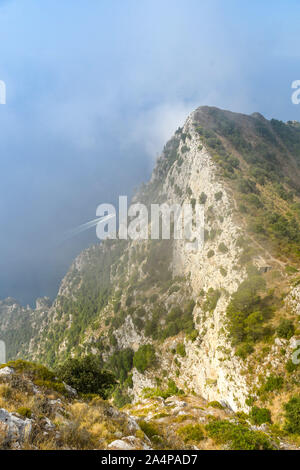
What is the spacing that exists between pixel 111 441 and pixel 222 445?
788 centimetres

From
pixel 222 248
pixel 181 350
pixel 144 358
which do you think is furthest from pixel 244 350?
pixel 144 358

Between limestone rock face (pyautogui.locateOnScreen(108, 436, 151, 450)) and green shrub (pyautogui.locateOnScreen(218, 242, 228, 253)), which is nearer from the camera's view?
limestone rock face (pyautogui.locateOnScreen(108, 436, 151, 450))

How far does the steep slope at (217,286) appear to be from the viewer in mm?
36344

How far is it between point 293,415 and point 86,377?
91.7 ft

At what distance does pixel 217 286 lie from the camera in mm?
55156

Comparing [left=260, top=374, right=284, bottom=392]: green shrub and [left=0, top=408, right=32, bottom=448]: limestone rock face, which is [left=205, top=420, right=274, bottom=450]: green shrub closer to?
[left=0, top=408, right=32, bottom=448]: limestone rock face

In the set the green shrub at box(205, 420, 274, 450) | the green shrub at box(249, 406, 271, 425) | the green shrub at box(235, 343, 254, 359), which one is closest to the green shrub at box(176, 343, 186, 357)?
the green shrub at box(235, 343, 254, 359)

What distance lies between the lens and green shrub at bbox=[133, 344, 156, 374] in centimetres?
6525

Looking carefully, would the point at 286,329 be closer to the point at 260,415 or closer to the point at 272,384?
the point at 272,384

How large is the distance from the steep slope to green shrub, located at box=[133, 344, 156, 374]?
437 mm

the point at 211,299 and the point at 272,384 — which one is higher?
the point at 211,299
